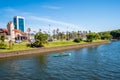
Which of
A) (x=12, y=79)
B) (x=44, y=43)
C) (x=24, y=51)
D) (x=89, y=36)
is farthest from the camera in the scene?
(x=89, y=36)

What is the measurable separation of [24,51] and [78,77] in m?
50.7

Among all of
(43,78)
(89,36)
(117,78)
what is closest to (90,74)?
(117,78)

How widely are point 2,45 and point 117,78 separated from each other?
62386mm

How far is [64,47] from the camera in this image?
113188mm

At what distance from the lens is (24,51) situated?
84.4 metres

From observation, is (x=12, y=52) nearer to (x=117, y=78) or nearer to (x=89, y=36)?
(x=117, y=78)

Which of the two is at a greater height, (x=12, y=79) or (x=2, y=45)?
(x=2, y=45)

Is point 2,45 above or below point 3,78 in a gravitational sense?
above

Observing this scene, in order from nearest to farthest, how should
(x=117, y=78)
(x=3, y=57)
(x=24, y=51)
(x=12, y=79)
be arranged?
(x=117, y=78)
(x=12, y=79)
(x=3, y=57)
(x=24, y=51)

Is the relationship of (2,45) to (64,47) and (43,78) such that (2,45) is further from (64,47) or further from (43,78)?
(43,78)

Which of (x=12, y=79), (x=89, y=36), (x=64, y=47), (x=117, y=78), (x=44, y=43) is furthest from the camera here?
(x=89, y=36)

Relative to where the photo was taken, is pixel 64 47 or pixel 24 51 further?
pixel 64 47

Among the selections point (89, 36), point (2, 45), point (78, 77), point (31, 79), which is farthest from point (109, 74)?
point (89, 36)

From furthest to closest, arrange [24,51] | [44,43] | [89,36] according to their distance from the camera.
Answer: [89,36], [44,43], [24,51]
